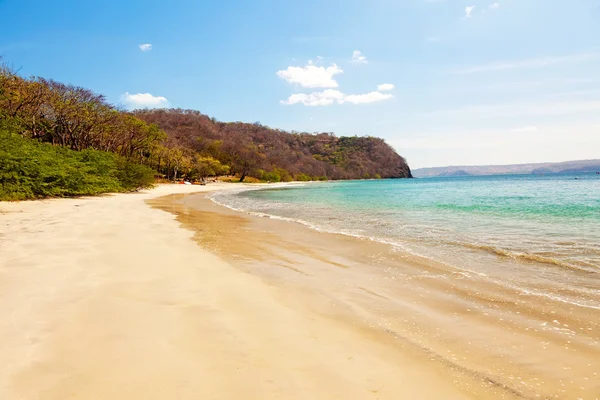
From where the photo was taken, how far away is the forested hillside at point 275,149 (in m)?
78.2

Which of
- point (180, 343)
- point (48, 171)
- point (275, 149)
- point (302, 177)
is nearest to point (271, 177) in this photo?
point (302, 177)

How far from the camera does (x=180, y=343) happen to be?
2.87 meters

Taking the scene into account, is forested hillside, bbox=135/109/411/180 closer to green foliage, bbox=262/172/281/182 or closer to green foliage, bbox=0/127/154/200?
green foliage, bbox=262/172/281/182

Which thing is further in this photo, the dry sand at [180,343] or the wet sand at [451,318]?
the wet sand at [451,318]

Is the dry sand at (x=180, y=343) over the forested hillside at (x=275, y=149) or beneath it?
beneath

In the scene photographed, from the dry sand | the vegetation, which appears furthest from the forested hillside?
the dry sand

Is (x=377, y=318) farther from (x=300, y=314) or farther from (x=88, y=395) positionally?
(x=88, y=395)

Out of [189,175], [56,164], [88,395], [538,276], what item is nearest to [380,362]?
[88,395]

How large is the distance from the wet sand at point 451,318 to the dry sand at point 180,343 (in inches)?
5.6

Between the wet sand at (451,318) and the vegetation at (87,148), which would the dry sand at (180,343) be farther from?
the vegetation at (87,148)

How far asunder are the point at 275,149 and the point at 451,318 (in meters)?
121

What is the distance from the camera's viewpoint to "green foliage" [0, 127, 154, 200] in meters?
15.8

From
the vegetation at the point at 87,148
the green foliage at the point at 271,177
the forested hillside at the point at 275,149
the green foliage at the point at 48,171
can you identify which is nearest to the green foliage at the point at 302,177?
the forested hillside at the point at 275,149

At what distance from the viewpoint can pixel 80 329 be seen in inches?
122
